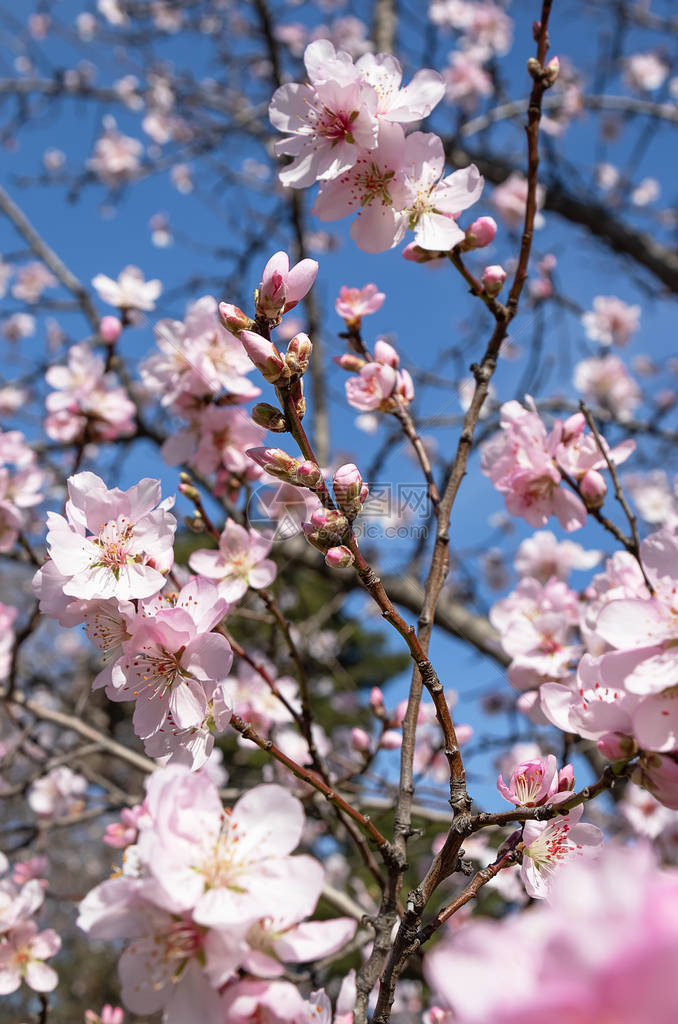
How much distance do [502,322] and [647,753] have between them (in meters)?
0.94

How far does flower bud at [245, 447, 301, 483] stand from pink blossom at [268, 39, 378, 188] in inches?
23.2

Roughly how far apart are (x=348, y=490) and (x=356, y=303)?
804 mm

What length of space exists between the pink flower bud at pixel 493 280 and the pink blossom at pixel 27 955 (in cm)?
184

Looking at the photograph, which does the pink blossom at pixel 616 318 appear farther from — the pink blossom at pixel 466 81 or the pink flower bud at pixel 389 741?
the pink flower bud at pixel 389 741

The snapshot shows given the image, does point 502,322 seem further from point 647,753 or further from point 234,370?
point 647,753

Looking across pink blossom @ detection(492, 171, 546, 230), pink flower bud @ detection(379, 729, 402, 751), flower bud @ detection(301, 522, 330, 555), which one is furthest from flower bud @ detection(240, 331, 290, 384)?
pink blossom @ detection(492, 171, 546, 230)

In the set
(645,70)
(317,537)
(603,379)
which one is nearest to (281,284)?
(317,537)

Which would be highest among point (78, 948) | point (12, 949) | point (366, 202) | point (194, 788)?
point (366, 202)

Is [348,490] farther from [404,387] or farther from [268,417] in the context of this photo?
[404,387]

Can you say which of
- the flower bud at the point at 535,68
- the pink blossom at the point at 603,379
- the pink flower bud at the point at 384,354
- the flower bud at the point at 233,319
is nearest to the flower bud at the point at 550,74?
the flower bud at the point at 535,68

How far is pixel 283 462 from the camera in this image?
3.32ft

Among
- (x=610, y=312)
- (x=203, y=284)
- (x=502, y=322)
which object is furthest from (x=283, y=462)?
(x=610, y=312)

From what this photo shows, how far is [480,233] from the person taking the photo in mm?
1467

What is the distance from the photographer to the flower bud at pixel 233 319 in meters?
1.11
